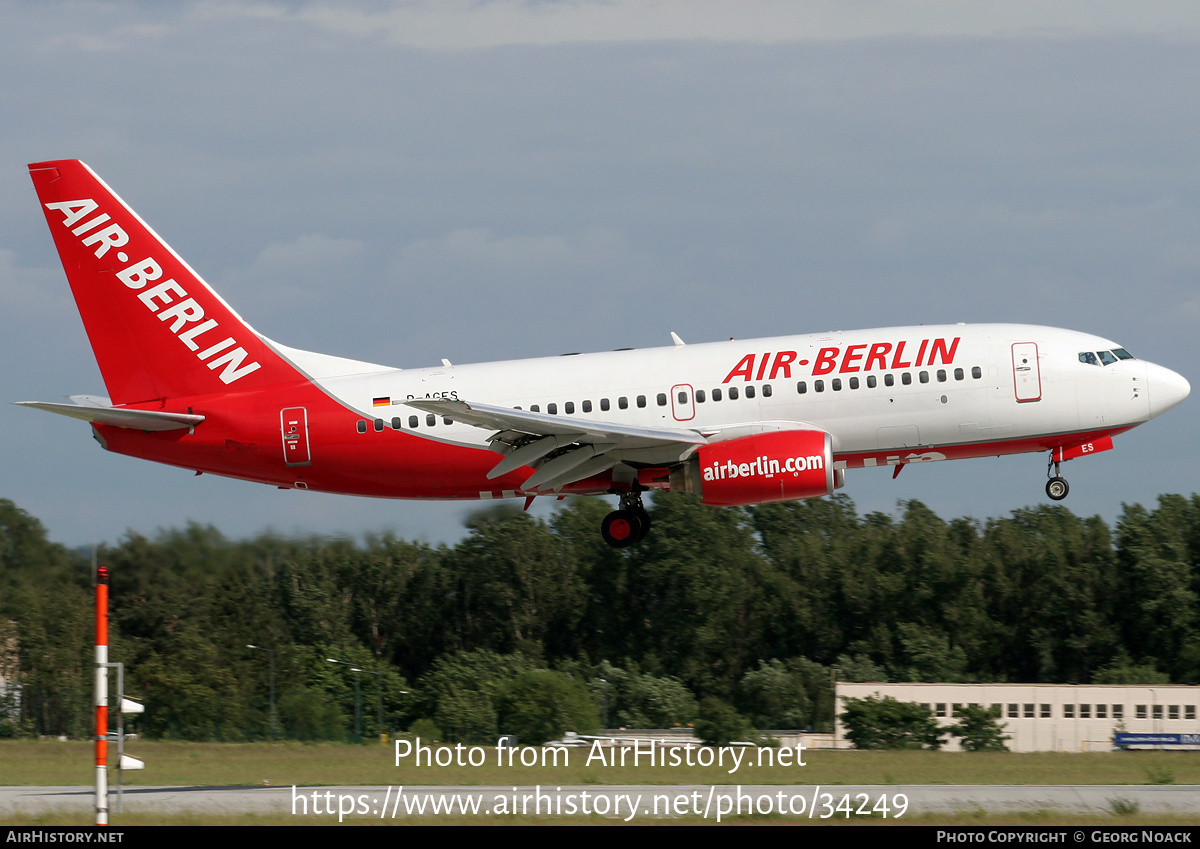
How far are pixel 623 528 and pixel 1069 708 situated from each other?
41.8 metres

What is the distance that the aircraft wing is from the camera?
32906 mm

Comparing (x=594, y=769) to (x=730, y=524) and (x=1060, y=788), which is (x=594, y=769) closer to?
(x=1060, y=788)

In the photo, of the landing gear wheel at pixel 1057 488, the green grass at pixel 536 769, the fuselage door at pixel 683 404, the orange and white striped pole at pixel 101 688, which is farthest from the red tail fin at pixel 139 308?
the landing gear wheel at pixel 1057 488

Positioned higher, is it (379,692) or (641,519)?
(641,519)

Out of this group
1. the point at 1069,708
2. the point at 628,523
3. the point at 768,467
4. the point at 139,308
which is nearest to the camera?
the point at 768,467

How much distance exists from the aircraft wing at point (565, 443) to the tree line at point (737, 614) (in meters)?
34.4

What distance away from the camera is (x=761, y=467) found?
109 feet

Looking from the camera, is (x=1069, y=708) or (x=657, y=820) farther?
(x=1069, y=708)

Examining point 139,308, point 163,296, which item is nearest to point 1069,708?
point 163,296

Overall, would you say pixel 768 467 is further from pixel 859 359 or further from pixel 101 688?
pixel 101 688

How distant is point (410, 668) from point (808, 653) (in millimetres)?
29638

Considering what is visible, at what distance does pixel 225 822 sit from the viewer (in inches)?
974

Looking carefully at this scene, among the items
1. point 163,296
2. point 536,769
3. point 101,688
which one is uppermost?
point 163,296

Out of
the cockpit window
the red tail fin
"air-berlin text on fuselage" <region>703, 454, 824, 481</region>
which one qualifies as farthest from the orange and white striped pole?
the cockpit window
